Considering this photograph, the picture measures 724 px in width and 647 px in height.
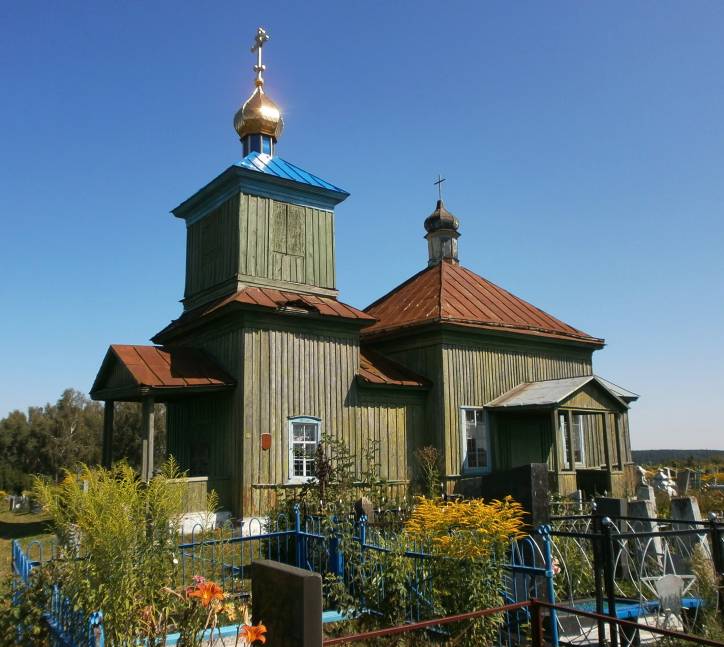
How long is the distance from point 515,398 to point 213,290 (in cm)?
762

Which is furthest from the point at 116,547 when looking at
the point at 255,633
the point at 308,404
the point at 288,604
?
the point at 308,404

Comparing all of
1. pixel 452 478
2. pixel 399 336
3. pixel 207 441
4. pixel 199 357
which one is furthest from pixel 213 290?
pixel 452 478

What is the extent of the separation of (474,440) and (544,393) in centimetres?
200

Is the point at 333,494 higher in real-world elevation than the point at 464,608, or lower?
higher

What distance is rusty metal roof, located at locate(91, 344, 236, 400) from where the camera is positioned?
42.5 ft

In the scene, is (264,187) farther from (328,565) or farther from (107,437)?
(328,565)

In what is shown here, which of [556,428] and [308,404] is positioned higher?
[308,404]

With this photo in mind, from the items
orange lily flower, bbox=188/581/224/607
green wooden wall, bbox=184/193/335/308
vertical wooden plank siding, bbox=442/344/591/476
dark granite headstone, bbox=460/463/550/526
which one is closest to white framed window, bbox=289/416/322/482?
green wooden wall, bbox=184/193/335/308

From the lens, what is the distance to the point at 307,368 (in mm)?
14703

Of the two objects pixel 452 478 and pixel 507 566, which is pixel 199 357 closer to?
pixel 452 478

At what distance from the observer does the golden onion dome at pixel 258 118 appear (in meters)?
17.4

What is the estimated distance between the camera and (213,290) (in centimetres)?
1587

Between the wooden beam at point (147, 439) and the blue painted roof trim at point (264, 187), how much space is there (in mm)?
5171

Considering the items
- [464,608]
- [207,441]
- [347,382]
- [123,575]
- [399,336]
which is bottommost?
[464,608]
